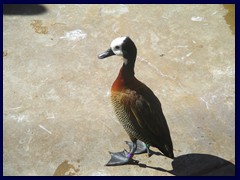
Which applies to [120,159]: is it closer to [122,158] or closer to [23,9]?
[122,158]

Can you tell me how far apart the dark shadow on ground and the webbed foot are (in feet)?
9.24

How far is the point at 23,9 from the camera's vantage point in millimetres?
5512

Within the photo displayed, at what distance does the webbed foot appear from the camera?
3.53 meters

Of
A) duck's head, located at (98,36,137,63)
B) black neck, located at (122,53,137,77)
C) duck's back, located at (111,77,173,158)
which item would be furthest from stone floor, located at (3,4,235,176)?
duck's head, located at (98,36,137,63)

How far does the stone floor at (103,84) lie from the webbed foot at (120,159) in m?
0.06

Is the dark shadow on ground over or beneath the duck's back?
beneath

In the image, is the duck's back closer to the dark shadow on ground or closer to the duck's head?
the duck's head

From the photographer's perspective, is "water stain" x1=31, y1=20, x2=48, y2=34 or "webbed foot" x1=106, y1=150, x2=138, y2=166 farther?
"water stain" x1=31, y1=20, x2=48, y2=34

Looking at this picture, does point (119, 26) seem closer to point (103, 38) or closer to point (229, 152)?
point (103, 38)

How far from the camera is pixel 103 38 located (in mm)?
5070

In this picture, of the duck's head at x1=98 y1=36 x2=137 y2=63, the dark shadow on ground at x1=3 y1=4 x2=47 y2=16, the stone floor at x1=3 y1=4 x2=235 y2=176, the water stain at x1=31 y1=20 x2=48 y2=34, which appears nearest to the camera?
the duck's head at x1=98 y1=36 x2=137 y2=63

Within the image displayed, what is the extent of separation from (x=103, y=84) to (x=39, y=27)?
1465mm

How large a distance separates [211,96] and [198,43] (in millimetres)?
1009

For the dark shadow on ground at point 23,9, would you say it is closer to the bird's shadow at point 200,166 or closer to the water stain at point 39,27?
the water stain at point 39,27
